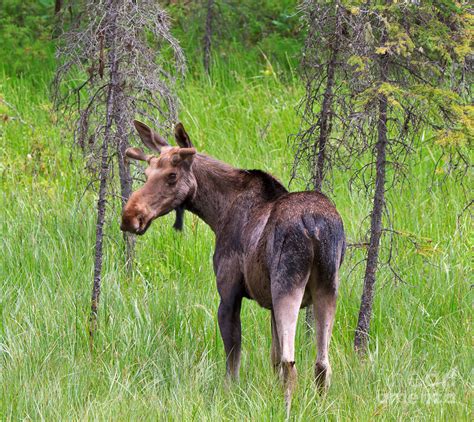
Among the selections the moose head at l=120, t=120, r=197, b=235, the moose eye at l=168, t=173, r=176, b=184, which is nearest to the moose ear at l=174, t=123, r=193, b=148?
the moose head at l=120, t=120, r=197, b=235

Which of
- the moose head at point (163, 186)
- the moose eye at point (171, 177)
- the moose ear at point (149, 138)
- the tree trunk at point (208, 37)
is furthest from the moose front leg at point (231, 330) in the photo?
the tree trunk at point (208, 37)

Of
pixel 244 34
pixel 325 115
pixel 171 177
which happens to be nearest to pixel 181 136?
pixel 171 177

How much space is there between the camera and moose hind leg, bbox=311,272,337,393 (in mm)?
5918

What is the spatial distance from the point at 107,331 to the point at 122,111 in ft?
5.63

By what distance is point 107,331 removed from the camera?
7266 mm

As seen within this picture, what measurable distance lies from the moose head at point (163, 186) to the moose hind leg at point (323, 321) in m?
1.18

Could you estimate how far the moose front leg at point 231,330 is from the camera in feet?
20.8

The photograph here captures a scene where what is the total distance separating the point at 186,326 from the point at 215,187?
125 centimetres

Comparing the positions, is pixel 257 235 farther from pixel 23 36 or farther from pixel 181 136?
pixel 23 36

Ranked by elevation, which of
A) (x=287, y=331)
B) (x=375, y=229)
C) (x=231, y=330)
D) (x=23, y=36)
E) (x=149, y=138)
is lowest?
(x=231, y=330)

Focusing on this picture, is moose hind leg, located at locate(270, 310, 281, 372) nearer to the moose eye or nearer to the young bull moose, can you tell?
the young bull moose

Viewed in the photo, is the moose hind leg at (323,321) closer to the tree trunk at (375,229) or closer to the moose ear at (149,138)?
the tree trunk at (375,229)

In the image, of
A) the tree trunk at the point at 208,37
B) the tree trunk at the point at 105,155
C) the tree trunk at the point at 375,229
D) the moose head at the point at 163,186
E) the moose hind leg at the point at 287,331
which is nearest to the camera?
the moose hind leg at the point at 287,331

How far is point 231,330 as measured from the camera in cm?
633
